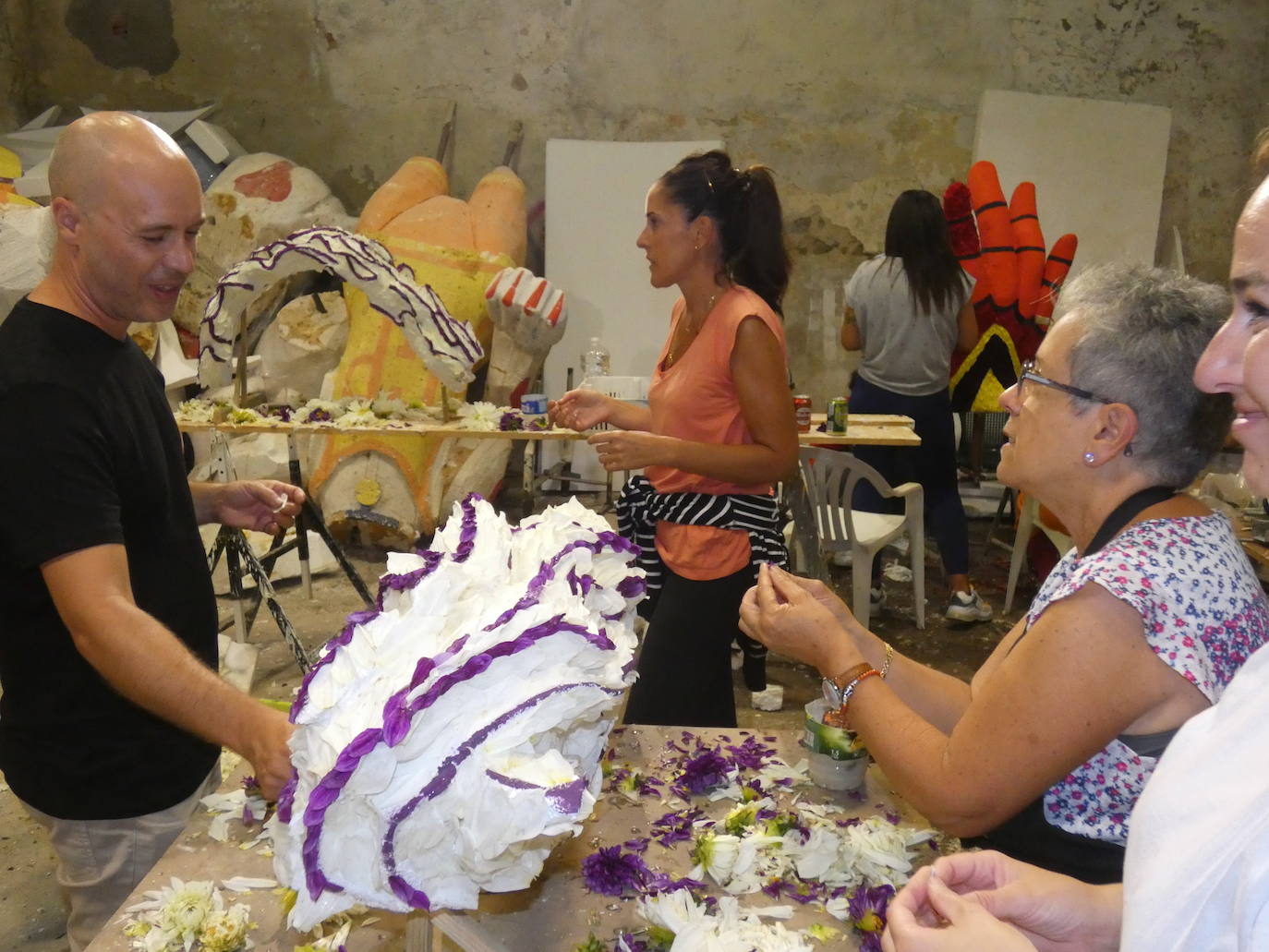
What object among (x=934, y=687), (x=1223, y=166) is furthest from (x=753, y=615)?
(x=1223, y=166)

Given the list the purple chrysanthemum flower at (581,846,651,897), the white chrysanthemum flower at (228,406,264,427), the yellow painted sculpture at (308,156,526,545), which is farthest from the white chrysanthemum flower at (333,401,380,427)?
the purple chrysanthemum flower at (581,846,651,897)

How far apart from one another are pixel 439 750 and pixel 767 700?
338cm

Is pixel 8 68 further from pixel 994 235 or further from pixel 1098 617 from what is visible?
pixel 1098 617

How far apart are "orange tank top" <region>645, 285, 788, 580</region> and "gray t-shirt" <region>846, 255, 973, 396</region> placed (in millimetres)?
2609

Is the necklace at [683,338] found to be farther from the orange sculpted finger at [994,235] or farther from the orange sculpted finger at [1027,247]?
the orange sculpted finger at [1027,247]

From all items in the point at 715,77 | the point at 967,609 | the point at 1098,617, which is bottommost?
the point at 967,609

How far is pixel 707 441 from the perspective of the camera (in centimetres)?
272

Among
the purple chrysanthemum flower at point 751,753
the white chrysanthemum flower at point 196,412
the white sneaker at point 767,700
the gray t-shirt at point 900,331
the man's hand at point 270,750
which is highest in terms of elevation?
the gray t-shirt at point 900,331

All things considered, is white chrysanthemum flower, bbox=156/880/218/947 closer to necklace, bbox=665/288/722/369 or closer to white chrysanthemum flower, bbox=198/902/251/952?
white chrysanthemum flower, bbox=198/902/251/952

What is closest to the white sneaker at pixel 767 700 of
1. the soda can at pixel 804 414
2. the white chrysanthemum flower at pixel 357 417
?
the soda can at pixel 804 414

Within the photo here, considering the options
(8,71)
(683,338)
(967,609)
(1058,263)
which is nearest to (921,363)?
(967,609)

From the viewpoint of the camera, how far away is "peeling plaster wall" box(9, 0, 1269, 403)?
23.8 ft

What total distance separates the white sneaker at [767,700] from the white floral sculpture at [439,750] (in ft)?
10.4

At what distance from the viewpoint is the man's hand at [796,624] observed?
1.66m
